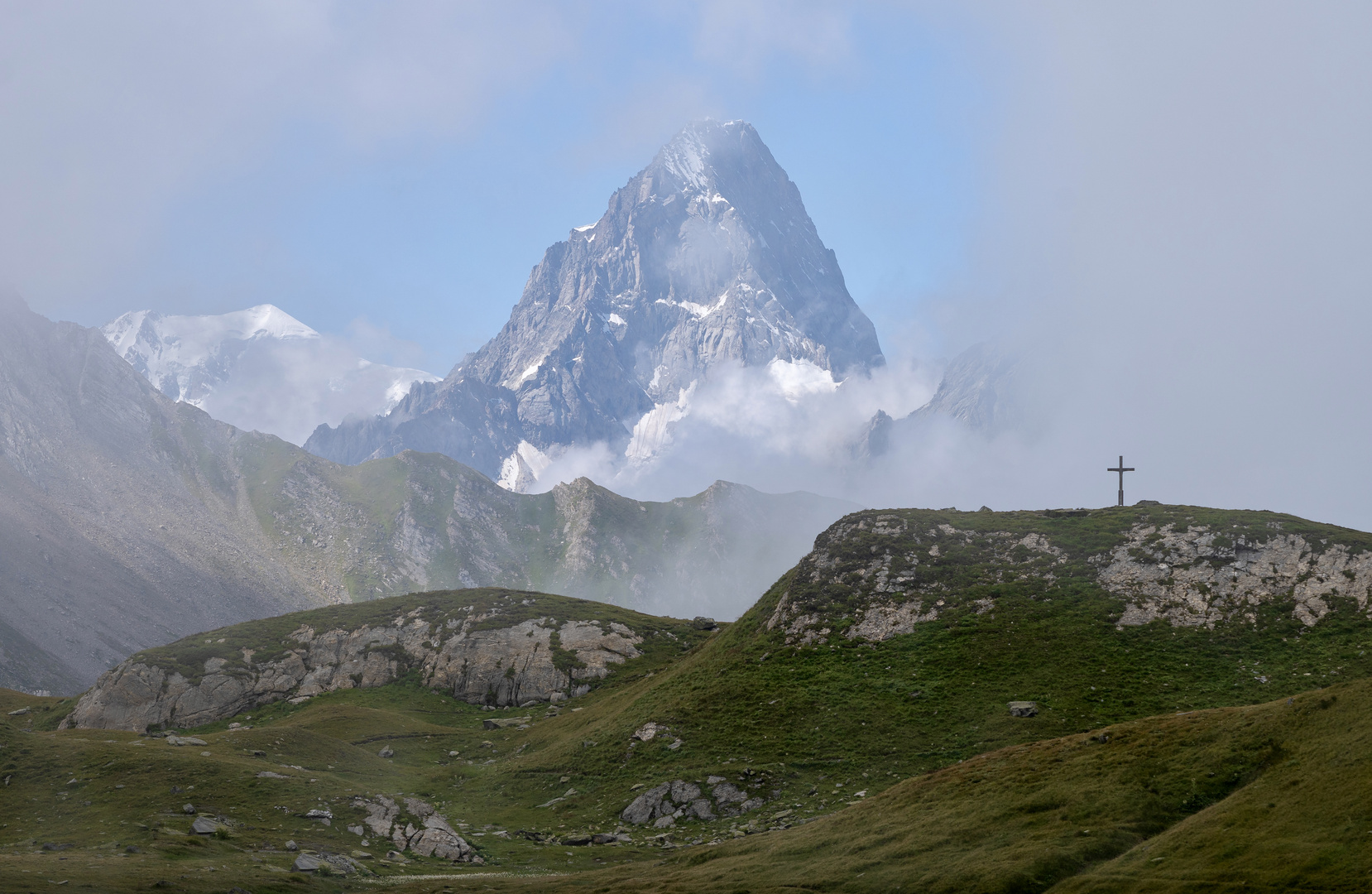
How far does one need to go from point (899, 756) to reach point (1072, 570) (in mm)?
35732

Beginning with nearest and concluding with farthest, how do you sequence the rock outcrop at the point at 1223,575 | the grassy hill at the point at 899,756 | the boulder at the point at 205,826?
the grassy hill at the point at 899,756 < the boulder at the point at 205,826 < the rock outcrop at the point at 1223,575

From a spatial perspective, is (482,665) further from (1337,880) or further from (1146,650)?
(1337,880)

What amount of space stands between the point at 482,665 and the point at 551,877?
293 ft

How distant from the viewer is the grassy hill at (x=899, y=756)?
4141 cm

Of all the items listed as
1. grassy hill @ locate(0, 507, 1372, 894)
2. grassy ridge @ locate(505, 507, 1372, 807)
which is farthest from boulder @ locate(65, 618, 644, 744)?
grassy ridge @ locate(505, 507, 1372, 807)

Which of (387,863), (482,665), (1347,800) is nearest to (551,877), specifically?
(387,863)

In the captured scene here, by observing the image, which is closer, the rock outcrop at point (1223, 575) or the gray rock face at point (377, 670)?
the rock outcrop at point (1223, 575)

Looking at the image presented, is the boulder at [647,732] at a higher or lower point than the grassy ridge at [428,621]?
lower

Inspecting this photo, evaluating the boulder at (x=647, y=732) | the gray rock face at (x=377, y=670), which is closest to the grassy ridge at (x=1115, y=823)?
the boulder at (x=647, y=732)

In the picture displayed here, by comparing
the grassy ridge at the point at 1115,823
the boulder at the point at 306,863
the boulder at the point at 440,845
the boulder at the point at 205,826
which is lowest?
the boulder at the point at 440,845

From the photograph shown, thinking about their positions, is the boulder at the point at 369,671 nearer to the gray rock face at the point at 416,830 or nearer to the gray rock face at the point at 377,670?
the gray rock face at the point at 377,670

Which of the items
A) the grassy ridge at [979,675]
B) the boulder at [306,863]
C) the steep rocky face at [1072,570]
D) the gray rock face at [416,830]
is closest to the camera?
the boulder at [306,863]

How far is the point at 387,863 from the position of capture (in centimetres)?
5528

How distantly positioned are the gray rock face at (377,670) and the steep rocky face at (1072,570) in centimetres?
4723
